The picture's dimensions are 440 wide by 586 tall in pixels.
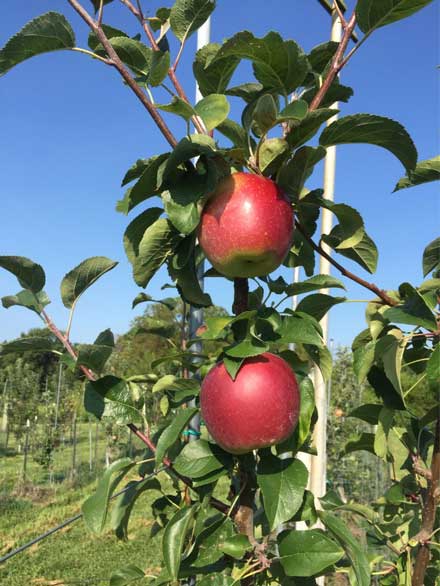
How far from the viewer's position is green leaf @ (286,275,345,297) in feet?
2.41

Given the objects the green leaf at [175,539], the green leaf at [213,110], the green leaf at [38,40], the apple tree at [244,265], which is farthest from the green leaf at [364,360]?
the green leaf at [38,40]

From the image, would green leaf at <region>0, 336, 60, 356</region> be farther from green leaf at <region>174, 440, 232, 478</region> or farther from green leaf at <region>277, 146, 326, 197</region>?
green leaf at <region>277, 146, 326, 197</region>

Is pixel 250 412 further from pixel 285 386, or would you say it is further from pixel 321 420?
pixel 321 420

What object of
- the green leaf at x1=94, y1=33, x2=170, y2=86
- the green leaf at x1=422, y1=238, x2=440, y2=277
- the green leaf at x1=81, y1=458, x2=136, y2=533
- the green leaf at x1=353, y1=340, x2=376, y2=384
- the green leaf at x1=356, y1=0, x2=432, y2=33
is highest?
the green leaf at x1=94, y1=33, x2=170, y2=86

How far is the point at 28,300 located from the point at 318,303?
0.46 meters

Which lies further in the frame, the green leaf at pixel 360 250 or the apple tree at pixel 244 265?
the green leaf at pixel 360 250

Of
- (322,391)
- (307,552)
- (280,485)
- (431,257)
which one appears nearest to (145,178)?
(280,485)

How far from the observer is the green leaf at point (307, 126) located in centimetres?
62

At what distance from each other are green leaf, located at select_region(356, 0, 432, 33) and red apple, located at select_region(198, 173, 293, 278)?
0.23 m

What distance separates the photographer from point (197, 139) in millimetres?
615

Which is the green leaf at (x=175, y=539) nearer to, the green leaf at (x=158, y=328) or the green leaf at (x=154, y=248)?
the green leaf at (x=154, y=248)

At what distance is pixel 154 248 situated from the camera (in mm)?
734

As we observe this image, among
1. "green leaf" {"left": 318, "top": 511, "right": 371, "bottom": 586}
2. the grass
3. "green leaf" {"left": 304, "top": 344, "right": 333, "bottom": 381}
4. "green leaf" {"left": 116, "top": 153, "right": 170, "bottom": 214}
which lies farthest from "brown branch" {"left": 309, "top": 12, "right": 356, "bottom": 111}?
the grass

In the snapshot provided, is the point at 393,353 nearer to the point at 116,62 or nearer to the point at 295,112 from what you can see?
the point at 295,112
